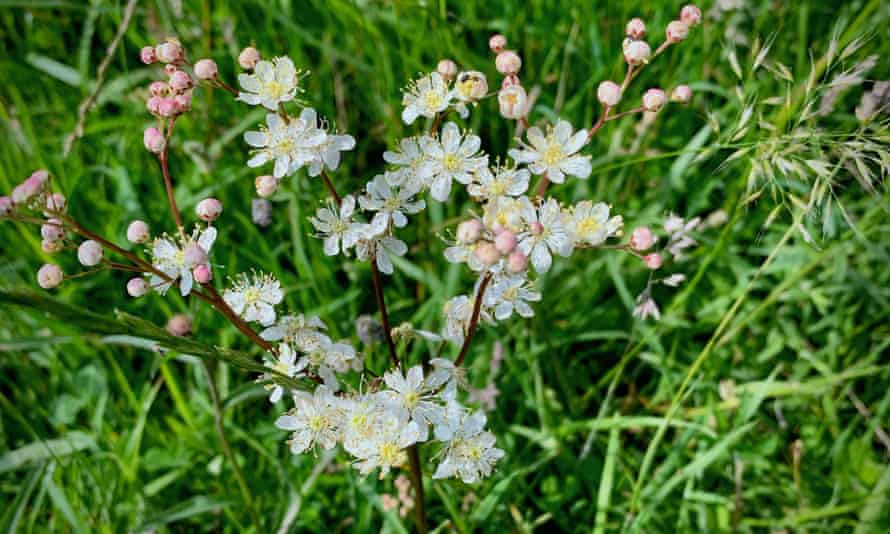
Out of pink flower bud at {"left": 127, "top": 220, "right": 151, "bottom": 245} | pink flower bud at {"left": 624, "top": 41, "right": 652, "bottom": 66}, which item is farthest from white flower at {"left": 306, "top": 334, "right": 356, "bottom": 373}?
pink flower bud at {"left": 624, "top": 41, "right": 652, "bottom": 66}

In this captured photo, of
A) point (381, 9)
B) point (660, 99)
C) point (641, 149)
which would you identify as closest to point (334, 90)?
point (381, 9)

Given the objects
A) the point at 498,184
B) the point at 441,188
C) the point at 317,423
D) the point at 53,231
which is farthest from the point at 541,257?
the point at 53,231

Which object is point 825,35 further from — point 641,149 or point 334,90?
point 334,90

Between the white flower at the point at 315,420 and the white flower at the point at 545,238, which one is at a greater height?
the white flower at the point at 545,238

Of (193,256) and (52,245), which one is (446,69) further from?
(52,245)

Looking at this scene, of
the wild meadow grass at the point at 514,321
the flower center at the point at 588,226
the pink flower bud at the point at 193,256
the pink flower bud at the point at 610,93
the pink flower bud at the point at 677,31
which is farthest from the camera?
the wild meadow grass at the point at 514,321

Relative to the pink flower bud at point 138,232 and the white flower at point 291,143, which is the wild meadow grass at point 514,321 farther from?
the white flower at point 291,143

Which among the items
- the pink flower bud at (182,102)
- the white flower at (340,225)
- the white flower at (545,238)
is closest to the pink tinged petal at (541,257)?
the white flower at (545,238)
